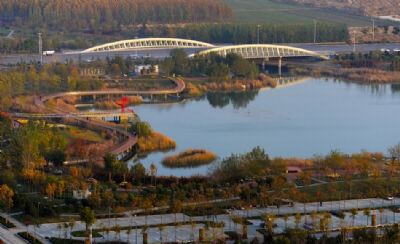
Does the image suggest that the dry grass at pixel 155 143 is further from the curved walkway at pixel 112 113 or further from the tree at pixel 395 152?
the tree at pixel 395 152

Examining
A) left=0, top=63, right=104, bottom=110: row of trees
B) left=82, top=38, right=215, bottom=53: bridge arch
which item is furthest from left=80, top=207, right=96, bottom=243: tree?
left=82, top=38, right=215, bottom=53: bridge arch

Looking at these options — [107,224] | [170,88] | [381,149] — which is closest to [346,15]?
[170,88]

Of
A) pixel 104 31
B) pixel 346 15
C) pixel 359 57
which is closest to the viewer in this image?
pixel 359 57

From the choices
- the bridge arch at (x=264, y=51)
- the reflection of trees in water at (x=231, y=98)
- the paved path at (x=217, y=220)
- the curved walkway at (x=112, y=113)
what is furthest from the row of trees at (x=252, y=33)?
the paved path at (x=217, y=220)

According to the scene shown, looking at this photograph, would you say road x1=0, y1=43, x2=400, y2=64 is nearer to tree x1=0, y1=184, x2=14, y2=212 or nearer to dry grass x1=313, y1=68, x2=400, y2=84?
dry grass x1=313, y1=68, x2=400, y2=84

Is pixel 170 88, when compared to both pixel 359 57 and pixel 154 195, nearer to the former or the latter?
pixel 359 57

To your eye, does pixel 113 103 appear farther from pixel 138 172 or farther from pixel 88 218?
pixel 88 218

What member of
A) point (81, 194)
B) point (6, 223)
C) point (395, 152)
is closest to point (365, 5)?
point (395, 152)
